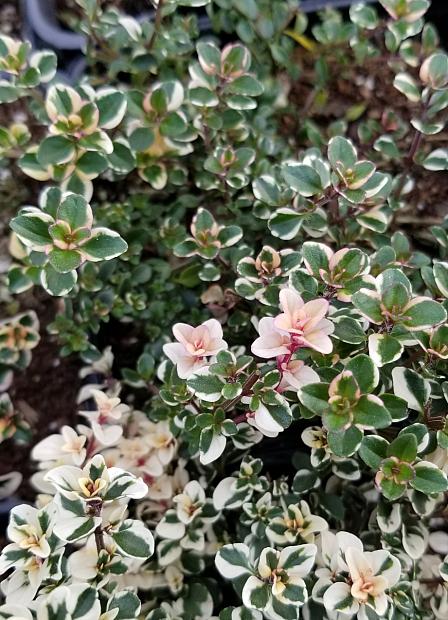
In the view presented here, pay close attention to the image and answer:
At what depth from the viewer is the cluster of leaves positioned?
0.82 m

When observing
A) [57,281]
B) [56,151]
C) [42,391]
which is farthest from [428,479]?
[42,391]

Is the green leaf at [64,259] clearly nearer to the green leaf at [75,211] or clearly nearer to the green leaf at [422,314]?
the green leaf at [75,211]

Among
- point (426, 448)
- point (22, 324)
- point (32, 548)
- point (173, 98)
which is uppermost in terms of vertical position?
point (173, 98)

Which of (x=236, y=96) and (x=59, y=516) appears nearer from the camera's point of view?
(x=59, y=516)

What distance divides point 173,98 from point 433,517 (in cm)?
87

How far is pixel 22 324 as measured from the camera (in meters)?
1.28

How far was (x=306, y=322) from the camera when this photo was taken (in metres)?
0.80

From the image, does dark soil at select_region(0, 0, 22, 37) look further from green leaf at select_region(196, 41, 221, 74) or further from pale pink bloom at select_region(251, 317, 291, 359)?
pale pink bloom at select_region(251, 317, 291, 359)

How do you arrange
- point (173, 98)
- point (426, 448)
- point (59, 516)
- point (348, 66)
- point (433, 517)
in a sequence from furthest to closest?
point (348, 66) → point (173, 98) → point (433, 517) → point (426, 448) → point (59, 516)

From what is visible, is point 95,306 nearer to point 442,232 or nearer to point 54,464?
point 54,464

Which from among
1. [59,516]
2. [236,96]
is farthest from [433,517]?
[236,96]

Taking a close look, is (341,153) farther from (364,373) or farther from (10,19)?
(10,19)

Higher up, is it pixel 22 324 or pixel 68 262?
pixel 68 262

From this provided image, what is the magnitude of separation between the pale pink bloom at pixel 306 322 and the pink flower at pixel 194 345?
0.12 meters
